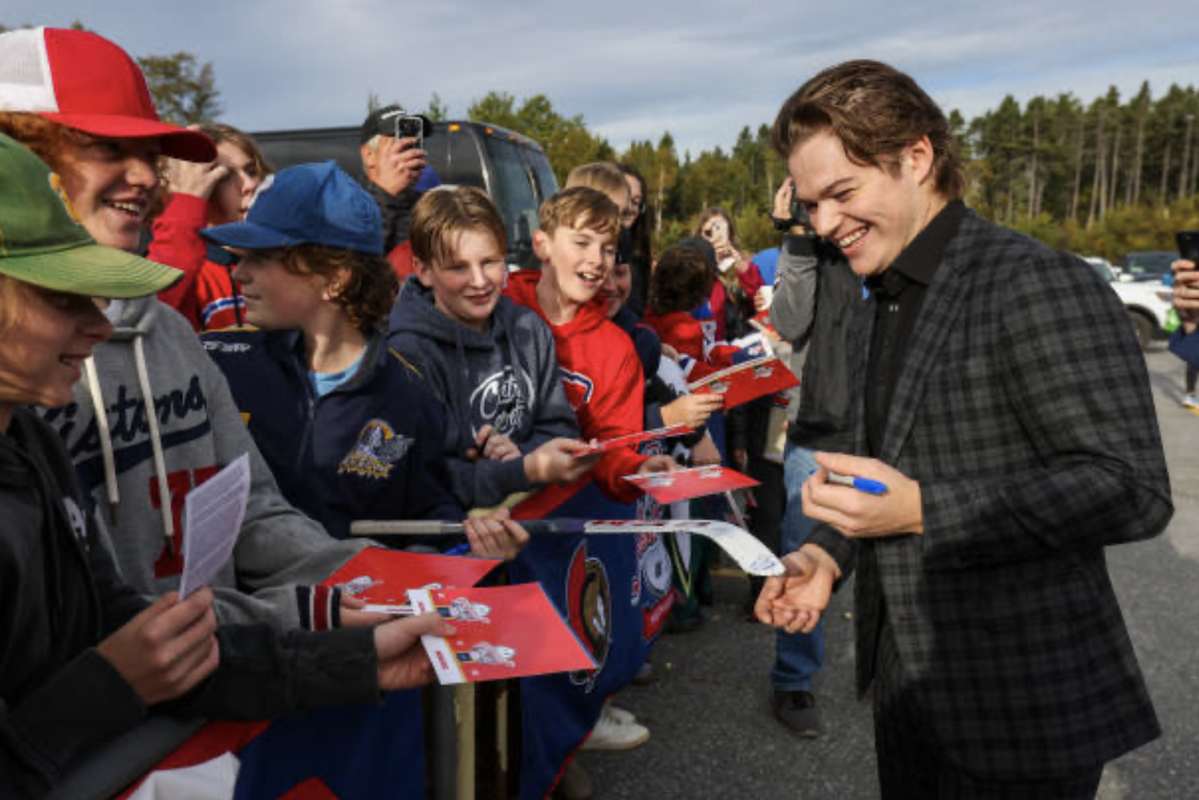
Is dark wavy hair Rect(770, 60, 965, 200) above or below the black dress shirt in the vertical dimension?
above

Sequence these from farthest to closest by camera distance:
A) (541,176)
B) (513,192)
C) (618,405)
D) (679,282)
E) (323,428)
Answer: (541,176) < (513,192) < (679,282) < (618,405) < (323,428)

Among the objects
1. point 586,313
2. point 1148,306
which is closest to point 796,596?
point 586,313

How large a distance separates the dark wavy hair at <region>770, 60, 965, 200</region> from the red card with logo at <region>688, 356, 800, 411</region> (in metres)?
1.73

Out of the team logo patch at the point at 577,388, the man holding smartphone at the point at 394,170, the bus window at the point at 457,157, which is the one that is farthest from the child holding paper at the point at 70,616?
the bus window at the point at 457,157

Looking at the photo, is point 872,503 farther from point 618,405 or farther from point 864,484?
point 618,405

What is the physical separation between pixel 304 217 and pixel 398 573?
1.16 meters

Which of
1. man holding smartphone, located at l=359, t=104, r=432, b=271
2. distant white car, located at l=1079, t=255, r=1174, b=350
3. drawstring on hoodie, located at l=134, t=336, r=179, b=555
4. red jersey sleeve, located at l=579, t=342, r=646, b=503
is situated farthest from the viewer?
distant white car, located at l=1079, t=255, r=1174, b=350

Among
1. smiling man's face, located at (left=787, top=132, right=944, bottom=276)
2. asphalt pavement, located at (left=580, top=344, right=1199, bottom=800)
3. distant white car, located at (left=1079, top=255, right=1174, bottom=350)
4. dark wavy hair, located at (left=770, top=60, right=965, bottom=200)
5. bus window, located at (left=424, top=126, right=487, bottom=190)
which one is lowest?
distant white car, located at (left=1079, top=255, right=1174, bottom=350)

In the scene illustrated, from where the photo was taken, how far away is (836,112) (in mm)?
1671

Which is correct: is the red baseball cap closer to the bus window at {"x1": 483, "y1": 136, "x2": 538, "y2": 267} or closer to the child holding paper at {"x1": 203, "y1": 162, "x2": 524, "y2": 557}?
the child holding paper at {"x1": 203, "y1": 162, "x2": 524, "y2": 557}

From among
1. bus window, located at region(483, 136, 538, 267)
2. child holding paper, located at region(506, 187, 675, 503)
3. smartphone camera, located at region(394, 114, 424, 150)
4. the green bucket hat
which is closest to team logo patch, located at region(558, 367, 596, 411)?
child holding paper, located at region(506, 187, 675, 503)

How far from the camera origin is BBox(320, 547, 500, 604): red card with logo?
1.54 meters

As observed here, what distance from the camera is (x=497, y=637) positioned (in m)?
1.33

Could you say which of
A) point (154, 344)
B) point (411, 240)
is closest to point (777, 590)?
point (154, 344)
